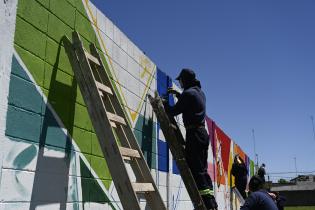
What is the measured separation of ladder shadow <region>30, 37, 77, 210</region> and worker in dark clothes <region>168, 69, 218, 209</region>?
5.31 ft

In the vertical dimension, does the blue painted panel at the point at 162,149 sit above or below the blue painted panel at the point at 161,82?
below

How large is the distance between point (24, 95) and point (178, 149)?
2.31 metres

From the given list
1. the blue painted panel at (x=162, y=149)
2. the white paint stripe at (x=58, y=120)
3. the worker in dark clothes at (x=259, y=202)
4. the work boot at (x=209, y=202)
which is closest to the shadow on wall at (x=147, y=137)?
the blue painted panel at (x=162, y=149)

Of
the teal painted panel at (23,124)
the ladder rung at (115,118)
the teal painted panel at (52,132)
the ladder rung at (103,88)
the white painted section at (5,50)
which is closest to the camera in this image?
the white painted section at (5,50)

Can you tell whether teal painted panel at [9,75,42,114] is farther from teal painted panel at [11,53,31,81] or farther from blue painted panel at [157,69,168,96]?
blue painted panel at [157,69,168,96]

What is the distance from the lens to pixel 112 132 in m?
3.46

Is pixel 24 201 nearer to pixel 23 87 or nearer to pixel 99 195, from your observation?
pixel 23 87

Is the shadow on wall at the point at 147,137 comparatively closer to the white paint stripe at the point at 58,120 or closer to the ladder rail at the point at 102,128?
the white paint stripe at the point at 58,120

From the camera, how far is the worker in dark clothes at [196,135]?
4871 mm

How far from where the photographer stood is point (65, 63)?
414 centimetres

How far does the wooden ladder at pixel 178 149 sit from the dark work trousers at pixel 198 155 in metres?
0.12

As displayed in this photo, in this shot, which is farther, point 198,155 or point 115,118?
point 198,155

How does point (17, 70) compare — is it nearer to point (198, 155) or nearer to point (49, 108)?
point (49, 108)

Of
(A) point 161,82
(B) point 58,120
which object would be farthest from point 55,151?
(A) point 161,82
